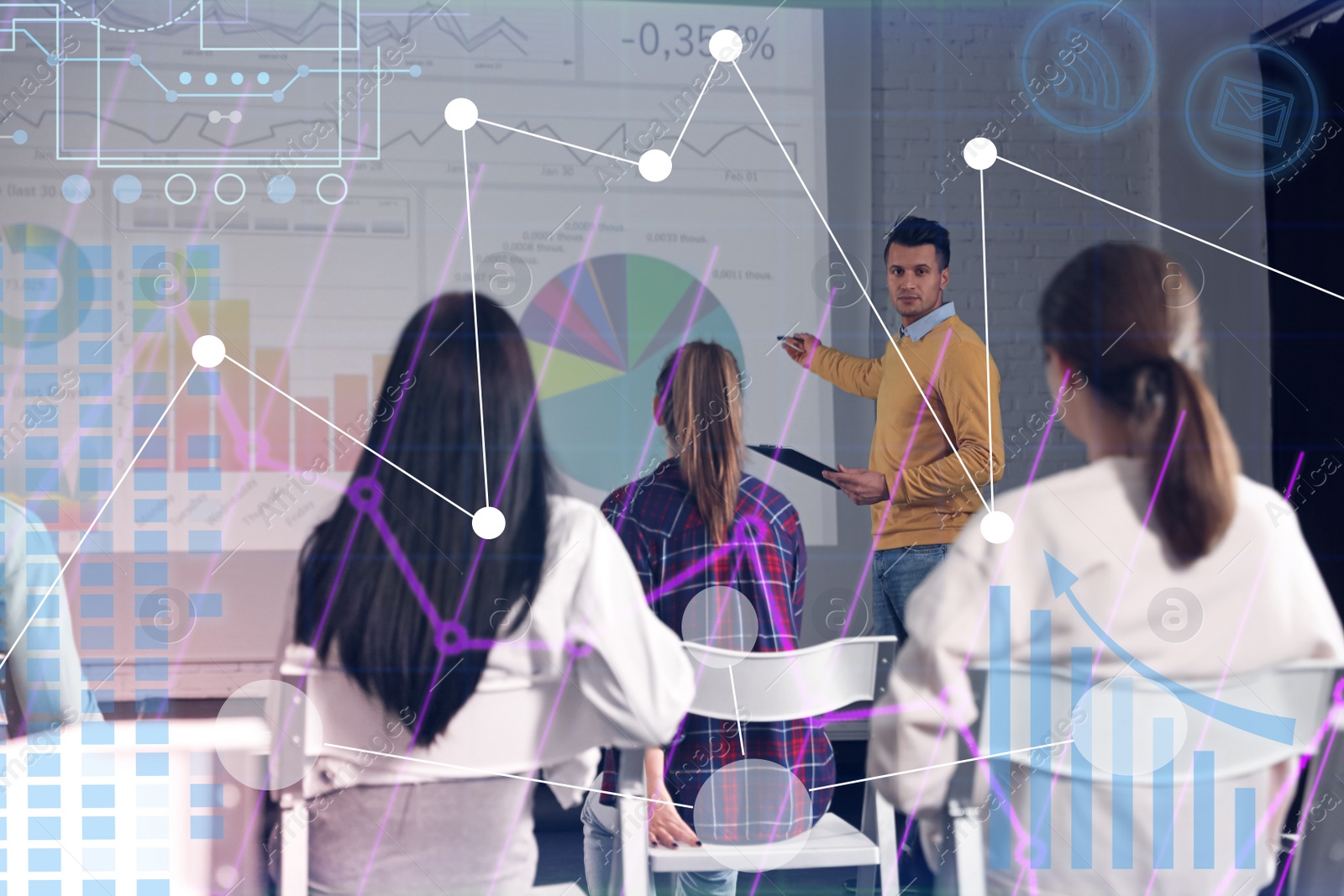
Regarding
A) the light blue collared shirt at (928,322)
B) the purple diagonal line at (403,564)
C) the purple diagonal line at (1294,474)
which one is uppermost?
the light blue collared shirt at (928,322)

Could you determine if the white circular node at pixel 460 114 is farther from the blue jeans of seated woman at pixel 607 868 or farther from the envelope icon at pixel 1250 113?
the envelope icon at pixel 1250 113

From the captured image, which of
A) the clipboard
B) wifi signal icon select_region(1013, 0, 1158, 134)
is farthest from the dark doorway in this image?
the clipboard

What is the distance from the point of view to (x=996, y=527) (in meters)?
1.83

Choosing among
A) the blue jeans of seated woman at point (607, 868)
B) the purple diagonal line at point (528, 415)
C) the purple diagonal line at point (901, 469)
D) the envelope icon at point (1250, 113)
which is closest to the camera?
the blue jeans of seated woman at point (607, 868)

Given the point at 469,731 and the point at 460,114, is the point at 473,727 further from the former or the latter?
the point at 460,114

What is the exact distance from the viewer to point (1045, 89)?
218 centimetres

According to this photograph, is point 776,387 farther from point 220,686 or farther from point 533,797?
point 220,686

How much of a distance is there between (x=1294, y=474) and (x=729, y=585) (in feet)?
4.06

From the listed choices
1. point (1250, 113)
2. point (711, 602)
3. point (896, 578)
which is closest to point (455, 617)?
point (711, 602)

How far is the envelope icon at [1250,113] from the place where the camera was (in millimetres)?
2123

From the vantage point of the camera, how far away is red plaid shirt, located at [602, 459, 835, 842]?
1.65m

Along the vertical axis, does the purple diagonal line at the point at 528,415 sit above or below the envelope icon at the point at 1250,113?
below

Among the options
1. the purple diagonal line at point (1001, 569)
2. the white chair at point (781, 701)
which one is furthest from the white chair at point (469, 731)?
the purple diagonal line at point (1001, 569)

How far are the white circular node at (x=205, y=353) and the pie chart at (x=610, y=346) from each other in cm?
56
